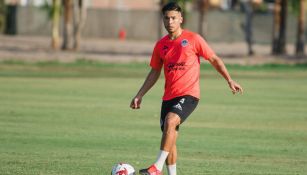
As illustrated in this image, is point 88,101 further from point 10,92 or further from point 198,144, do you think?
point 198,144

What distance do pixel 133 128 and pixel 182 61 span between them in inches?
330

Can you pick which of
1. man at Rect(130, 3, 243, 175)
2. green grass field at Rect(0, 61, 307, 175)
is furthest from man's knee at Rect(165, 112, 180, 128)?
green grass field at Rect(0, 61, 307, 175)

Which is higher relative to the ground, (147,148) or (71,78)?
(147,148)

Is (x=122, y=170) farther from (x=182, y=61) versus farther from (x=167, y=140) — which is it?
(x=182, y=61)

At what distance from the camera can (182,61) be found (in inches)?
495

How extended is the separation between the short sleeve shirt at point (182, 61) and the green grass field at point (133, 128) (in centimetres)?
210

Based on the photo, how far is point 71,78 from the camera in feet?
124

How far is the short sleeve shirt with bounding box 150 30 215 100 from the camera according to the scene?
495 inches

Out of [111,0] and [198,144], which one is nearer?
[198,144]

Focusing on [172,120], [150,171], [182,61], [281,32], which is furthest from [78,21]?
[150,171]

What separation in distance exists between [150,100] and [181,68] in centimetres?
1610

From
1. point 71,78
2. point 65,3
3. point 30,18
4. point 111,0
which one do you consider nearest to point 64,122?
point 71,78

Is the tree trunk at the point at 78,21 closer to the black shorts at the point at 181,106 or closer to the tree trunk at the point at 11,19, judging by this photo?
the tree trunk at the point at 11,19

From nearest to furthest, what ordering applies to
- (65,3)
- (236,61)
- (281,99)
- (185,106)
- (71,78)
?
(185,106) < (281,99) < (71,78) < (236,61) < (65,3)
